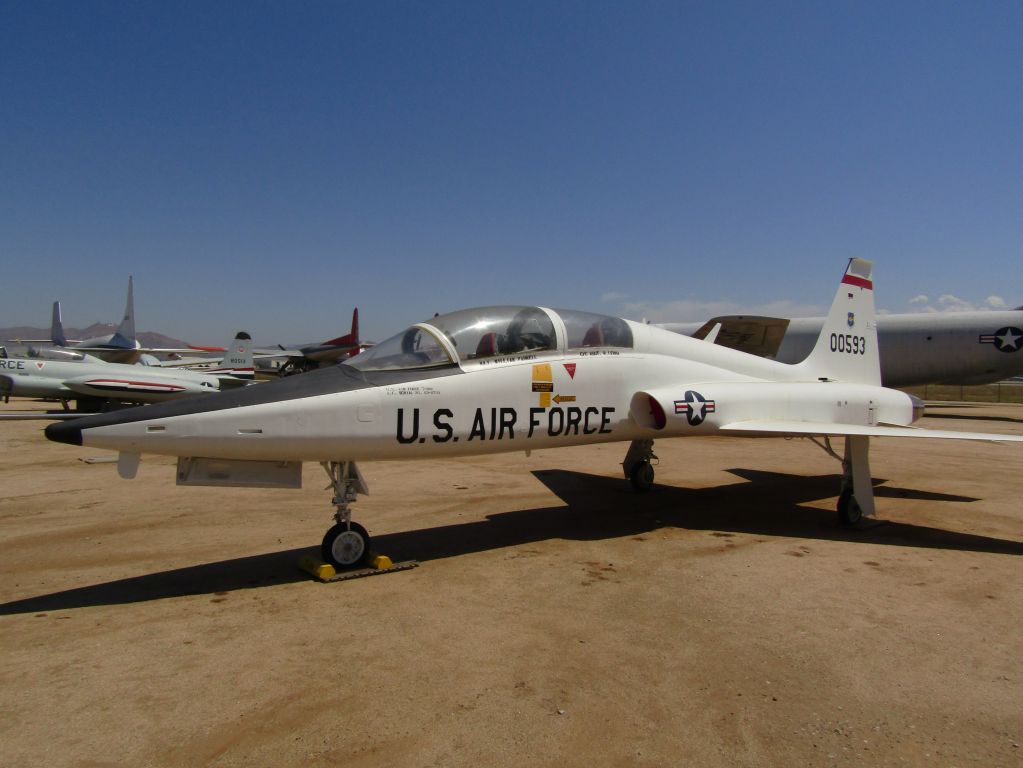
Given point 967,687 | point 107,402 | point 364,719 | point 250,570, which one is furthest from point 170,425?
point 107,402

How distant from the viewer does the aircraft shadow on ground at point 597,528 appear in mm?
5277

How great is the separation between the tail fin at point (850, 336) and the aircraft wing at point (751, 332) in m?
14.4

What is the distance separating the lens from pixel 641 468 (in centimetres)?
961

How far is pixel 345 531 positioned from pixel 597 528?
3.04m

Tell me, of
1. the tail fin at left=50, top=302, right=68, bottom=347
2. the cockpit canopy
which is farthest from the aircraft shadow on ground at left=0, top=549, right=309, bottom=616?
A: the tail fin at left=50, top=302, right=68, bottom=347

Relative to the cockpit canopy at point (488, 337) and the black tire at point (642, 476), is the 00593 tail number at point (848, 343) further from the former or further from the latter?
the cockpit canopy at point (488, 337)

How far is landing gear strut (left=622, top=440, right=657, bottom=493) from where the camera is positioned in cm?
960

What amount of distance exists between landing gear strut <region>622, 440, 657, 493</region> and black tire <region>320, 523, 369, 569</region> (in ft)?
16.6

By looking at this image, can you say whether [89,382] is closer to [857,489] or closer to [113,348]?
[113,348]

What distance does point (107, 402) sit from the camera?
23922 mm

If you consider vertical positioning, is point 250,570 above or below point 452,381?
below

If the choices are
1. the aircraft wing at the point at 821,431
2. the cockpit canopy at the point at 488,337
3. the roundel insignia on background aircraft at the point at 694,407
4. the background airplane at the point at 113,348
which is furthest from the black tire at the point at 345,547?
the background airplane at the point at 113,348

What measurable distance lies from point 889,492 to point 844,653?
268 inches

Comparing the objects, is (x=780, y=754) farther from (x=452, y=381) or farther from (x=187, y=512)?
(x=187, y=512)
